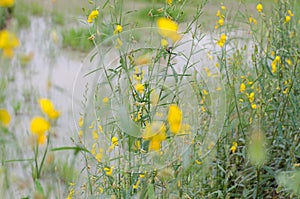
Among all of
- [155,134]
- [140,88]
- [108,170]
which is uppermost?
[140,88]

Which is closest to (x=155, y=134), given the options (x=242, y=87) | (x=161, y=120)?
(x=161, y=120)

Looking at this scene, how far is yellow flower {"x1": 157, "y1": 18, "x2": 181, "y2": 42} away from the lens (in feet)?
4.56

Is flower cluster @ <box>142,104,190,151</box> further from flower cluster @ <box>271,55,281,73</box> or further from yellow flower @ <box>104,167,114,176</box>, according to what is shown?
flower cluster @ <box>271,55,281,73</box>

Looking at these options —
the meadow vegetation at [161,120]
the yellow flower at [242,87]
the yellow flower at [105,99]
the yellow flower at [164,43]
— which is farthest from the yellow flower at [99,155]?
→ the yellow flower at [242,87]

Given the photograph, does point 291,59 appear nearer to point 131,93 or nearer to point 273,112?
point 273,112

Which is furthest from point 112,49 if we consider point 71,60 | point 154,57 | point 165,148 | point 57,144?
point 71,60

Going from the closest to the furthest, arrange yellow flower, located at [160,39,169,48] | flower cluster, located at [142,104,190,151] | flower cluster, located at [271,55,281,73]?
flower cluster, located at [142,104,190,151], yellow flower, located at [160,39,169,48], flower cluster, located at [271,55,281,73]

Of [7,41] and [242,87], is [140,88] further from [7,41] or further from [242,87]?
[242,87]

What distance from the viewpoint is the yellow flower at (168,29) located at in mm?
1389

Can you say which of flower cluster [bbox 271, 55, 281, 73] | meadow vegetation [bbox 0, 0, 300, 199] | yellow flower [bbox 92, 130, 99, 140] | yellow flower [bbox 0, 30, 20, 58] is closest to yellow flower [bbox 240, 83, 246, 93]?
meadow vegetation [bbox 0, 0, 300, 199]

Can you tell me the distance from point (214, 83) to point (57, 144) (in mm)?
875

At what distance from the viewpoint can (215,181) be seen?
80.0 inches

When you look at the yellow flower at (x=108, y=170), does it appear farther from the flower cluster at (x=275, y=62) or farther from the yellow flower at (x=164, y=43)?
the flower cluster at (x=275, y=62)

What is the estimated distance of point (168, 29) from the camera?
4.73 ft
